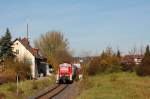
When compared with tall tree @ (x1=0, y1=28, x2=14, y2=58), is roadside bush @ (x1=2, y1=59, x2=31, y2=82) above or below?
below

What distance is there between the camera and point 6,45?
3012 inches

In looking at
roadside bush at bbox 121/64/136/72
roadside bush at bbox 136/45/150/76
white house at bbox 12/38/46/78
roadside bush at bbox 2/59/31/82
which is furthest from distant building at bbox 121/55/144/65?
roadside bush at bbox 2/59/31/82

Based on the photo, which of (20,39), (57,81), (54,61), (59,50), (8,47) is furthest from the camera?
(59,50)

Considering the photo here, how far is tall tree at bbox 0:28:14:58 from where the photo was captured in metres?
75.8

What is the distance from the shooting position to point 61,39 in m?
115

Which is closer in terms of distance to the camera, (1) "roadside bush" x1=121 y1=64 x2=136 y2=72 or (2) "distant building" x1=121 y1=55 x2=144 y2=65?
(1) "roadside bush" x1=121 y1=64 x2=136 y2=72

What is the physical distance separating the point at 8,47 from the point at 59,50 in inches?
1436

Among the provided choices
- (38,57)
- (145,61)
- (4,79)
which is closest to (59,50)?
(38,57)

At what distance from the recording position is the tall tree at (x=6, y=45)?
75.8 metres

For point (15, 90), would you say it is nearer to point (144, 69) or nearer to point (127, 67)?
point (144, 69)

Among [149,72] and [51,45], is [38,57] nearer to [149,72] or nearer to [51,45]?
[51,45]

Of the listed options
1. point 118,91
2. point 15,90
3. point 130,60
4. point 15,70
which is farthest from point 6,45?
point 130,60

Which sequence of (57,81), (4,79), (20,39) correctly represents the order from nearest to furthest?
(4,79) → (57,81) → (20,39)

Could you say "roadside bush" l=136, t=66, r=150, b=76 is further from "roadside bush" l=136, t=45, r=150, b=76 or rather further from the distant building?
the distant building
